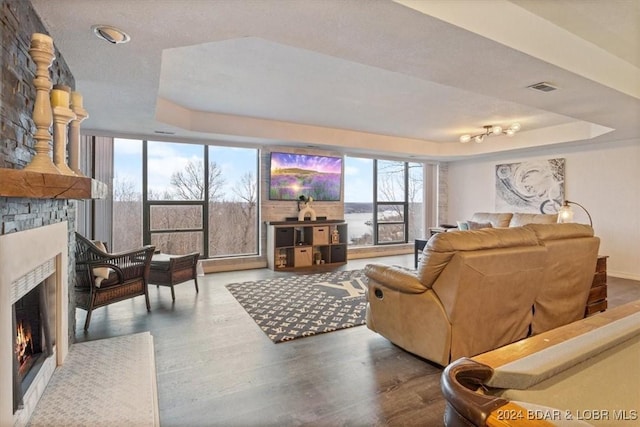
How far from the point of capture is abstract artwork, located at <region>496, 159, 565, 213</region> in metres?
5.88

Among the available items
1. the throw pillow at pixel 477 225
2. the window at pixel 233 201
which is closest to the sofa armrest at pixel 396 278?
the window at pixel 233 201

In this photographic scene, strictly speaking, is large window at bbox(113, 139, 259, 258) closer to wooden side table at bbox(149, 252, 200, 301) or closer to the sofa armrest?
wooden side table at bbox(149, 252, 200, 301)

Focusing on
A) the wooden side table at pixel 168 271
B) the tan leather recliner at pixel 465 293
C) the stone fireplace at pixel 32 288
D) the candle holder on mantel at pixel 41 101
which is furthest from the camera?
the wooden side table at pixel 168 271

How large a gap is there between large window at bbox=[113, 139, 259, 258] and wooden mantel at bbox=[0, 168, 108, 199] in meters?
3.85

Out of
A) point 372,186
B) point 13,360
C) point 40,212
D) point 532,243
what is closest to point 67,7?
point 40,212

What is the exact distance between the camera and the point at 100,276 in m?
2.94

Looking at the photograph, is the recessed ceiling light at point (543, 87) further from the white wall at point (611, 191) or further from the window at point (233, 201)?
the window at point (233, 201)

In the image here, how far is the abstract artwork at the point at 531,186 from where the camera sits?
5.88 metres

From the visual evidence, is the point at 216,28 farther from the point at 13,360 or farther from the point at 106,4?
the point at 13,360

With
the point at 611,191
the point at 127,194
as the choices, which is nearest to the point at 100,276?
the point at 127,194

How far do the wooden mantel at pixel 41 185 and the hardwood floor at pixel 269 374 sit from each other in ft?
4.36

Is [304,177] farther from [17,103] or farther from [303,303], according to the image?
[17,103]

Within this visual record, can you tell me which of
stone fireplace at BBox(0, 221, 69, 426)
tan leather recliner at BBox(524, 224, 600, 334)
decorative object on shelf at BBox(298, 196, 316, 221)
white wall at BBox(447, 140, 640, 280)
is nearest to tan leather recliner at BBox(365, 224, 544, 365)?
tan leather recliner at BBox(524, 224, 600, 334)

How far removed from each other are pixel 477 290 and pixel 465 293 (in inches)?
4.4
